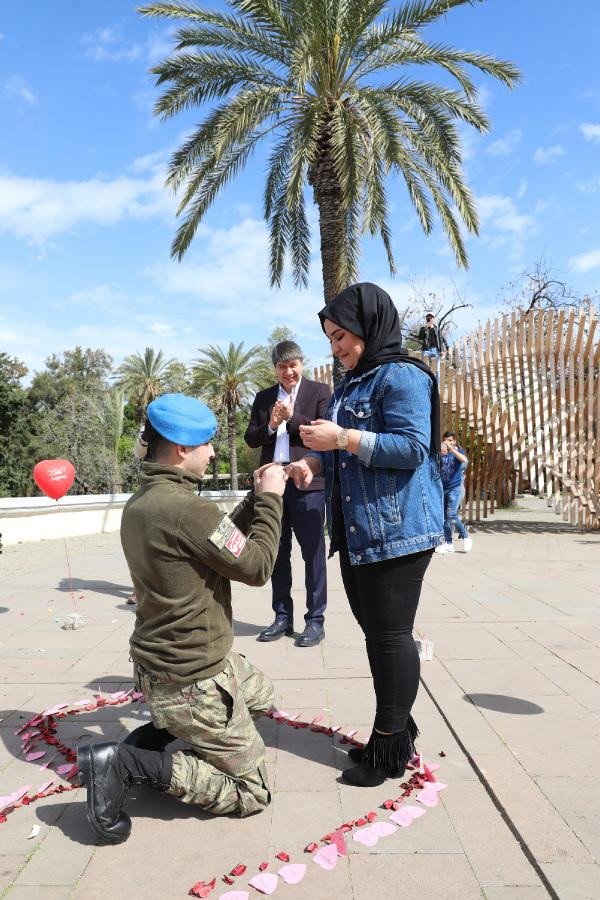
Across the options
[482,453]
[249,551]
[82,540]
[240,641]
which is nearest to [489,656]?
[240,641]

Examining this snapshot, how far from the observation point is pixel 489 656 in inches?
168

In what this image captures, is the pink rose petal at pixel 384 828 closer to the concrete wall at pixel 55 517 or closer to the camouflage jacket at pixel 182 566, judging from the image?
the camouflage jacket at pixel 182 566

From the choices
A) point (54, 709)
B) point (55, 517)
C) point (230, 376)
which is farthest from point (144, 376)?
point (54, 709)

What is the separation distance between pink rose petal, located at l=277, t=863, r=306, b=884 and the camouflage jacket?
0.63 meters

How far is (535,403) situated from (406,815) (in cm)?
1066

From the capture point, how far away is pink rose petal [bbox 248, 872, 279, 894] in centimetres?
199

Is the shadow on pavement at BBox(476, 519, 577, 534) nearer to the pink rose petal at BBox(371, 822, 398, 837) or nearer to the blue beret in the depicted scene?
the pink rose petal at BBox(371, 822, 398, 837)

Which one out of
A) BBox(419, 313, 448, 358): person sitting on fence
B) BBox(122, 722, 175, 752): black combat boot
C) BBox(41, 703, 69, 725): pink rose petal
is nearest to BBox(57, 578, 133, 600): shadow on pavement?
BBox(41, 703, 69, 725): pink rose petal

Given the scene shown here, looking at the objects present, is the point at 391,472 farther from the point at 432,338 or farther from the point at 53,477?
the point at 432,338

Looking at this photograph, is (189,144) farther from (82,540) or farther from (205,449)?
(205,449)

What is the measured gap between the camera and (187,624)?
7.75 ft

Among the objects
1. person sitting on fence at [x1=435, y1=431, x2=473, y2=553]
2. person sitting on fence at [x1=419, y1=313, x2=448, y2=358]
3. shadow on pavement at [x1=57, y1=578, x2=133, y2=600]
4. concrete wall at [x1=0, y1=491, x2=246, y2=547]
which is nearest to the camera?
shadow on pavement at [x1=57, y1=578, x2=133, y2=600]

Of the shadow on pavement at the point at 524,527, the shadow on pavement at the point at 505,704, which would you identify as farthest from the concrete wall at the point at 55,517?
the shadow on pavement at the point at 505,704

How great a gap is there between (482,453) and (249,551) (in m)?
10.9
